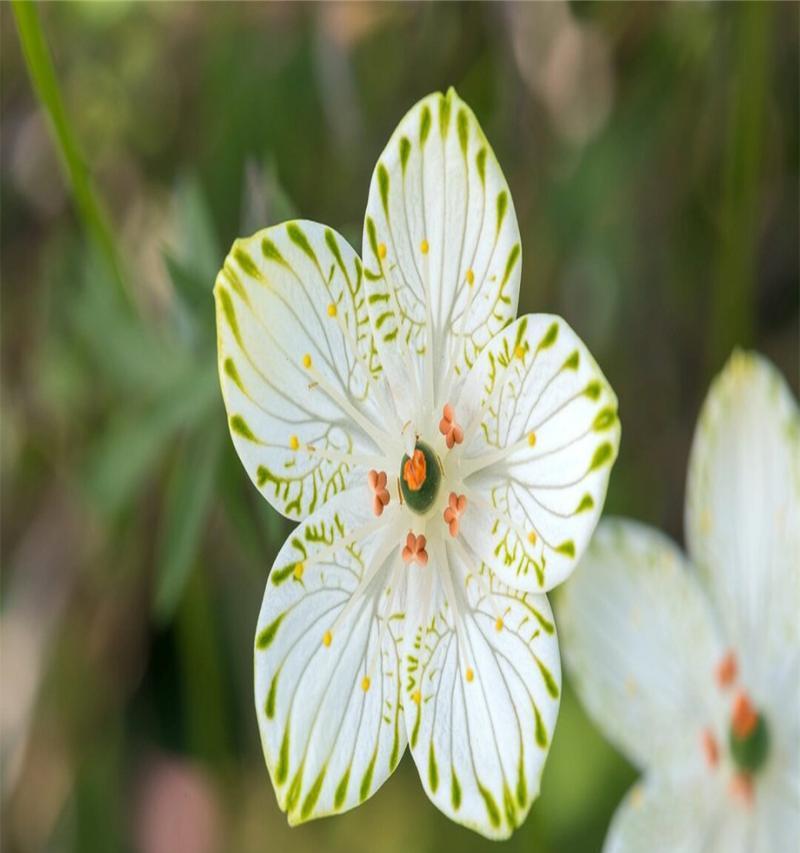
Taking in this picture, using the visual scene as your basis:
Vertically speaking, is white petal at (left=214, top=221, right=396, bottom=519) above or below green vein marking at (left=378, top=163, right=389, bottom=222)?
below

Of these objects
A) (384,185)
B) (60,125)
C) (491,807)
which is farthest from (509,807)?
(60,125)

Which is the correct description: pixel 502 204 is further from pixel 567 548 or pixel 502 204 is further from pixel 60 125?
pixel 60 125

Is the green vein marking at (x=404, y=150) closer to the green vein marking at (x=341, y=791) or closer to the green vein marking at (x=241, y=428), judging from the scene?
the green vein marking at (x=241, y=428)

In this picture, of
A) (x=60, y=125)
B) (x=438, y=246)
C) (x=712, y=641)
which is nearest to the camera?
(x=438, y=246)

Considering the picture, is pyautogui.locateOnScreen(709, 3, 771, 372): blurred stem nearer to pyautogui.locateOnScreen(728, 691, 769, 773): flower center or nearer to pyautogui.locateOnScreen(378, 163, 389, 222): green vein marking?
pyautogui.locateOnScreen(728, 691, 769, 773): flower center

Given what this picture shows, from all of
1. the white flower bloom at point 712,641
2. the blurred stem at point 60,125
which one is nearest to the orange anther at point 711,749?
the white flower bloom at point 712,641

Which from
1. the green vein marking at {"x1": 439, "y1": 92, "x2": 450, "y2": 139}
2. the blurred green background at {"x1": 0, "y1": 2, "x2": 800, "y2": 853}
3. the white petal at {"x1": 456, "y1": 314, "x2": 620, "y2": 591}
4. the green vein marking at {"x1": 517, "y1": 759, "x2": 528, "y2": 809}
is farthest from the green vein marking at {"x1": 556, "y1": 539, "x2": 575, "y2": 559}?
the blurred green background at {"x1": 0, "y1": 2, "x2": 800, "y2": 853}

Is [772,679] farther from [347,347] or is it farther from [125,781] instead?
[125,781]
